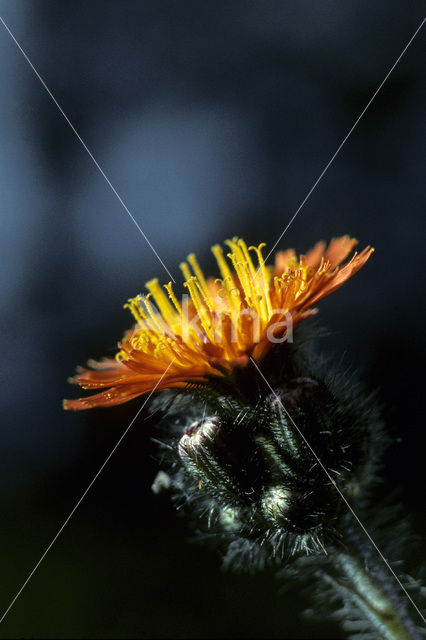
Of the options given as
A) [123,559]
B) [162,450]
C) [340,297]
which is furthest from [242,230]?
[162,450]

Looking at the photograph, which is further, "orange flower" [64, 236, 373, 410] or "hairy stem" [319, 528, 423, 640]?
"orange flower" [64, 236, 373, 410]

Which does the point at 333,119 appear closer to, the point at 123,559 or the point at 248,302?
the point at 123,559

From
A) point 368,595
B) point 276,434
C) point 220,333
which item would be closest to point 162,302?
point 220,333

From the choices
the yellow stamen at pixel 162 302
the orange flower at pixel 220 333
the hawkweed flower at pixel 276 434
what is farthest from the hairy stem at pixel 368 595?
the yellow stamen at pixel 162 302

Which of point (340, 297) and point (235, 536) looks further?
point (340, 297)

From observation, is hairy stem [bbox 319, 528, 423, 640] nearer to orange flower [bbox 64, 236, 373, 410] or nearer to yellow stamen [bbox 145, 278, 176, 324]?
orange flower [bbox 64, 236, 373, 410]

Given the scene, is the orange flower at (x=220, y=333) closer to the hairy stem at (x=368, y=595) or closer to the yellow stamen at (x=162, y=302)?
the yellow stamen at (x=162, y=302)

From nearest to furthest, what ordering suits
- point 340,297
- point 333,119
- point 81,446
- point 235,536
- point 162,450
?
point 235,536
point 162,450
point 81,446
point 340,297
point 333,119

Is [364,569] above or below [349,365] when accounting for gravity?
below

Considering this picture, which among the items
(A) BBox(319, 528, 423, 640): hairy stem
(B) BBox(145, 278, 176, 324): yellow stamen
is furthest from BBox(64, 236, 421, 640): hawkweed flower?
(B) BBox(145, 278, 176, 324): yellow stamen
